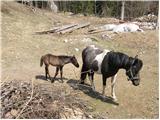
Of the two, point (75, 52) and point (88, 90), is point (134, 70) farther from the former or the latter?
point (75, 52)

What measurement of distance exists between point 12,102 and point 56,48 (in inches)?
324

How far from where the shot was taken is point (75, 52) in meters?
16.3

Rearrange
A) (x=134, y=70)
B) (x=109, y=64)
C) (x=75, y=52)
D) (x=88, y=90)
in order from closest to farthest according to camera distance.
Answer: (x=134, y=70) → (x=109, y=64) → (x=88, y=90) → (x=75, y=52)

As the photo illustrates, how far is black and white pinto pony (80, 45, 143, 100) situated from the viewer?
1025 cm

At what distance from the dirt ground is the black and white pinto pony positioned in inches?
21.5

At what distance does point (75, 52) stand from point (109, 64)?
573cm

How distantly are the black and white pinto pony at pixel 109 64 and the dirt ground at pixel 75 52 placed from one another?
54 centimetres

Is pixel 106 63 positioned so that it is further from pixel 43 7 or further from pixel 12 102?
pixel 43 7

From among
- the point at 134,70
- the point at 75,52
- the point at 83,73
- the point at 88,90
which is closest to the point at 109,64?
the point at 134,70

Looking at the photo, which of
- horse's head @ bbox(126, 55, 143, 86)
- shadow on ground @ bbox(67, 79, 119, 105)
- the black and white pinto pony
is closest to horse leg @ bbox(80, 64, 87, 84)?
the black and white pinto pony

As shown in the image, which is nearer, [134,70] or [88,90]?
[134,70]

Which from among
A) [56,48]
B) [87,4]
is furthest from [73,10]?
[56,48]

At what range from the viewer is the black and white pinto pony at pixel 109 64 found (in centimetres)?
1025

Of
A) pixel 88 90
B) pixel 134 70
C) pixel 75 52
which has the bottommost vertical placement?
pixel 88 90
